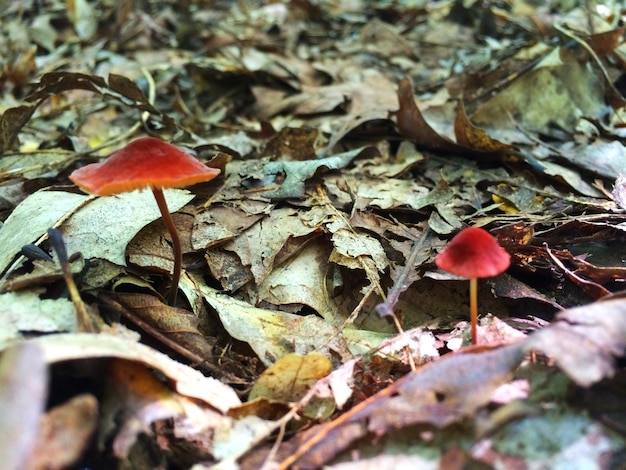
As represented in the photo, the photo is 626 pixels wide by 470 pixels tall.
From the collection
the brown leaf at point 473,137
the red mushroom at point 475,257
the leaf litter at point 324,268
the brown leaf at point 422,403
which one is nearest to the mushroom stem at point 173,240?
the leaf litter at point 324,268

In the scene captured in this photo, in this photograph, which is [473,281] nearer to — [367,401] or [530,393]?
[530,393]

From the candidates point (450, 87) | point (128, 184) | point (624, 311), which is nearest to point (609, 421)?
point (624, 311)

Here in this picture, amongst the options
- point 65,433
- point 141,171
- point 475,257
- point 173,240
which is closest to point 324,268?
point 173,240

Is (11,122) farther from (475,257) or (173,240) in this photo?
(475,257)

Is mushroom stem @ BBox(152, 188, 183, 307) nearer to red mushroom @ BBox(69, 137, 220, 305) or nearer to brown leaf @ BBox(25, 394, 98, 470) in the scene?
red mushroom @ BBox(69, 137, 220, 305)

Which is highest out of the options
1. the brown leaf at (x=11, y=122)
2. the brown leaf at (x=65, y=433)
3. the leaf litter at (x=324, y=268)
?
the brown leaf at (x=11, y=122)

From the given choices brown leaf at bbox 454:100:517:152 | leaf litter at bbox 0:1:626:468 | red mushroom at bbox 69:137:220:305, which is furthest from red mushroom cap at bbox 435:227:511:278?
brown leaf at bbox 454:100:517:152

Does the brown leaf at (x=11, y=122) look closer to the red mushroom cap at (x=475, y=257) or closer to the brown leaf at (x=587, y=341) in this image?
the red mushroom cap at (x=475, y=257)
